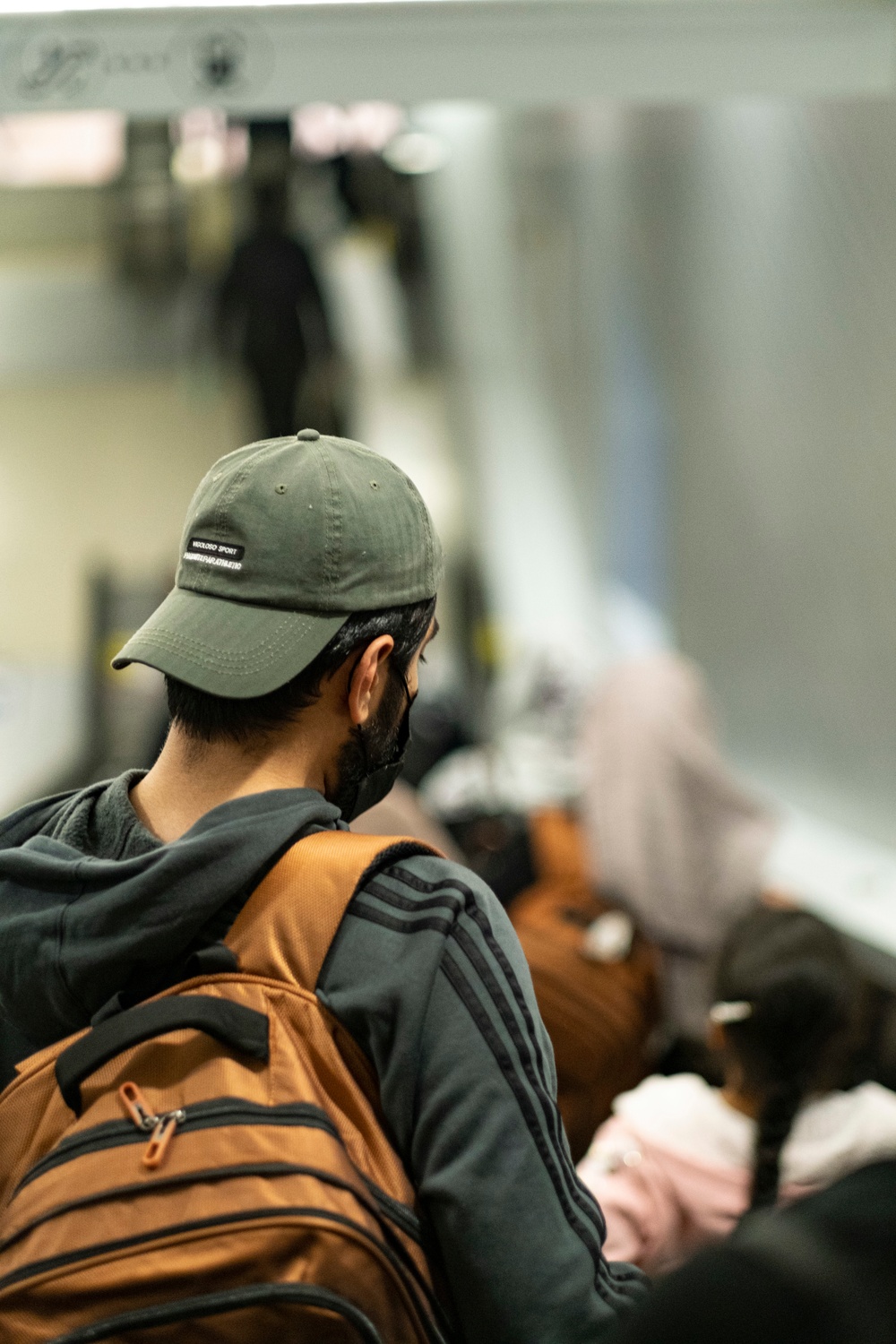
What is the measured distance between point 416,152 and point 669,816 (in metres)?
5.54

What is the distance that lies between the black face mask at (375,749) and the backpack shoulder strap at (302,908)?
112 millimetres

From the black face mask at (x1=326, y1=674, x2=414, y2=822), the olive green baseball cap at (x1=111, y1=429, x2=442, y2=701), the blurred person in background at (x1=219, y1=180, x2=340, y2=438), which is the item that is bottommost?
the black face mask at (x1=326, y1=674, x2=414, y2=822)

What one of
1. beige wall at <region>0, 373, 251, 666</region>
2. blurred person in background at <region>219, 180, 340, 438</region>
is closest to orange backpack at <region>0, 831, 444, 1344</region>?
beige wall at <region>0, 373, 251, 666</region>

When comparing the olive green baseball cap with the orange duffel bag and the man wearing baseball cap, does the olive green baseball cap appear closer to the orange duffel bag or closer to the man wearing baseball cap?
the man wearing baseball cap

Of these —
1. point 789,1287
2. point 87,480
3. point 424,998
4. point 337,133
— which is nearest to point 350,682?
point 424,998

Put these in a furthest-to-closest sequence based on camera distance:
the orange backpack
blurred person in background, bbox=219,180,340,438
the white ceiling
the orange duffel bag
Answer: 1. blurred person in background, bbox=219,180,340,438
2. the orange duffel bag
3. the white ceiling
4. the orange backpack

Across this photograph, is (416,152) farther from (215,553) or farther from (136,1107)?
(136,1107)

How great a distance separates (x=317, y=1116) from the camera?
89cm

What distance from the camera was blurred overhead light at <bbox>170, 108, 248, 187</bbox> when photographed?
7179mm

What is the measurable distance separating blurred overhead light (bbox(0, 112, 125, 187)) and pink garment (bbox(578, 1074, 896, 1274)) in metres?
6.95

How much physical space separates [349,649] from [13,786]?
4.64 m

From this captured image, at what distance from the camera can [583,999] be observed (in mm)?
2533

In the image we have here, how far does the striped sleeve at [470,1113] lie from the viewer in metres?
0.89

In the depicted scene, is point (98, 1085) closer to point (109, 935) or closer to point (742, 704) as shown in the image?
point (109, 935)
